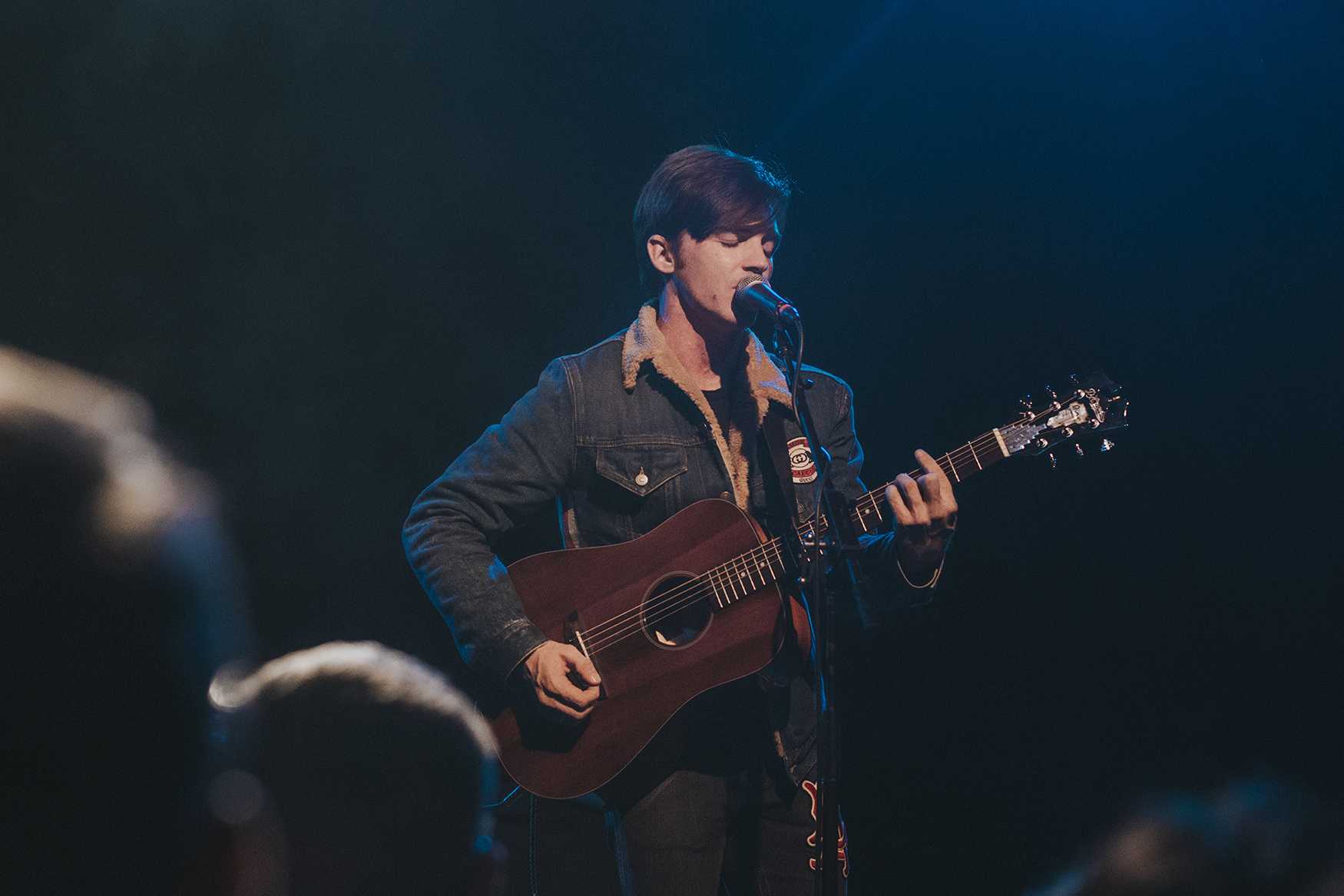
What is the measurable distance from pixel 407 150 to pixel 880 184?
1.95 metres

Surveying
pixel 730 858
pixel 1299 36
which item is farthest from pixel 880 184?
pixel 730 858

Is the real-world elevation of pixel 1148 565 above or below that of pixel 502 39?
below

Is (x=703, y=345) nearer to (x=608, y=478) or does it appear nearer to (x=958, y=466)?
(x=608, y=478)

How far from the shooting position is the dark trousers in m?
2.08

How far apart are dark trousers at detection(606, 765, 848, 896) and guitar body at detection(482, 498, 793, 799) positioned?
0.49 feet

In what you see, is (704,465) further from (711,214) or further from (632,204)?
(632,204)

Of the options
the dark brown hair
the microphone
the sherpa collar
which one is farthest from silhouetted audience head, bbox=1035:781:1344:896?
the dark brown hair

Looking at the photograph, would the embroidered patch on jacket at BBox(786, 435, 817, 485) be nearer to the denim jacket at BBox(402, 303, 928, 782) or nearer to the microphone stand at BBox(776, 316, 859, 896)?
the denim jacket at BBox(402, 303, 928, 782)

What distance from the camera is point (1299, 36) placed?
3266 millimetres

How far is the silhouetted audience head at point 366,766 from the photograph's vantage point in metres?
2.63

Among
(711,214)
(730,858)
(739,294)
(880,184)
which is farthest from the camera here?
(880,184)

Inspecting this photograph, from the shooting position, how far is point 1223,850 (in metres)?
3.12

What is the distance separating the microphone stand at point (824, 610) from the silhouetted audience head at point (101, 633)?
6.62 feet

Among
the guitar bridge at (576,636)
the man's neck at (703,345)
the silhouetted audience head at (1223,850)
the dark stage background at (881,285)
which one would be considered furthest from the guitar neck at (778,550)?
the silhouetted audience head at (1223,850)
